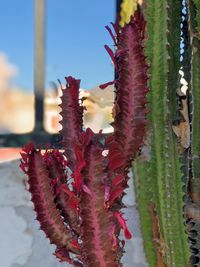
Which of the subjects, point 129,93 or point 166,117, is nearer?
point 129,93

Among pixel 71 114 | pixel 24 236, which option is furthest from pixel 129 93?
pixel 24 236

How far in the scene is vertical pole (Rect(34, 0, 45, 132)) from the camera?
3400 mm

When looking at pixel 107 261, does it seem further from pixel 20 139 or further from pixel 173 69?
pixel 20 139

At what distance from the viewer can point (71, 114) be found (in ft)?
4.34

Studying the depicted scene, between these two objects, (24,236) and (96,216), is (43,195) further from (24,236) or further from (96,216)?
(24,236)

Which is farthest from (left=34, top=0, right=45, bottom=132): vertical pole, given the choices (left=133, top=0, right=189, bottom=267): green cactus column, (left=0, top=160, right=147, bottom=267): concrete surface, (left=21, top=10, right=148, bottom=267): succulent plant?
(left=21, top=10, right=148, bottom=267): succulent plant

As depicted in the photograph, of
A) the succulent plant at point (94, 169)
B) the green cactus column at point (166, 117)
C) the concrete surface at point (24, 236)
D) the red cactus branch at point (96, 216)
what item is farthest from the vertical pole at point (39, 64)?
the red cactus branch at point (96, 216)

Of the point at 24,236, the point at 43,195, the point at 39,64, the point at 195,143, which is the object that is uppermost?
the point at 39,64

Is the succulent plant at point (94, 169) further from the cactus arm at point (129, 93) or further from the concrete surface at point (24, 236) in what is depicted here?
the concrete surface at point (24, 236)

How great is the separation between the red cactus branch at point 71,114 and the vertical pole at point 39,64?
6.85ft

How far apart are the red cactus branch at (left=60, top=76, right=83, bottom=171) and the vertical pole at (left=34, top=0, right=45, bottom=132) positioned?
2.09 meters

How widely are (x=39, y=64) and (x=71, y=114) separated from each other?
2.16 meters

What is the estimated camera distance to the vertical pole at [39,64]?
3.40 meters

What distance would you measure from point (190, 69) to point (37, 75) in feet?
6.56
